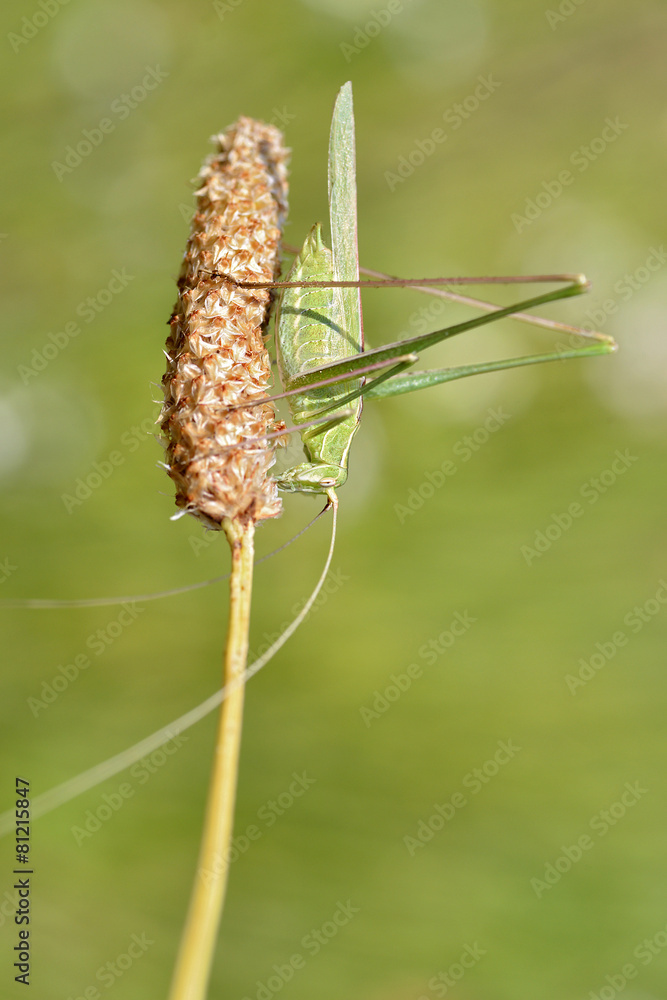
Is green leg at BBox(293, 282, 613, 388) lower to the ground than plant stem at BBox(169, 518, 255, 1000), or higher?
higher

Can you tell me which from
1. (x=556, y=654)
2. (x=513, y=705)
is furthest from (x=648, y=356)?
(x=513, y=705)

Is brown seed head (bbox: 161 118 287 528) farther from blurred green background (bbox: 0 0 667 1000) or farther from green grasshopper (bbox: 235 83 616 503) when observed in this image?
blurred green background (bbox: 0 0 667 1000)

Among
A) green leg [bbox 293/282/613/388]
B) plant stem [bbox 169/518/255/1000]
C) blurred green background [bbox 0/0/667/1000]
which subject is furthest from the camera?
blurred green background [bbox 0/0/667/1000]

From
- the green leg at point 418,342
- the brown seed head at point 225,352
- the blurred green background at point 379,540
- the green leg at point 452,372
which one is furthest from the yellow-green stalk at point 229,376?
the blurred green background at point 379,540

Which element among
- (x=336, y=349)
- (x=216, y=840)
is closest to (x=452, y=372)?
(x=336, y=349)

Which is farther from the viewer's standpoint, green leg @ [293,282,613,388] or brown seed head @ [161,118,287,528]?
green leg @ [293,282,613,388]

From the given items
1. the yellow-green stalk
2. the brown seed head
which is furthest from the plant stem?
the brown seed head

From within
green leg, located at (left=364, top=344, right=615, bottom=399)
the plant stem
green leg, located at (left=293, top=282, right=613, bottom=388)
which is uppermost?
green leg, located at (left=293, top=282, right=613, bottom=388)

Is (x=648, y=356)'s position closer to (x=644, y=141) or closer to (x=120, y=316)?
(x=644, y=141)

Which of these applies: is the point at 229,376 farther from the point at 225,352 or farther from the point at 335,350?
the point at 335,350
